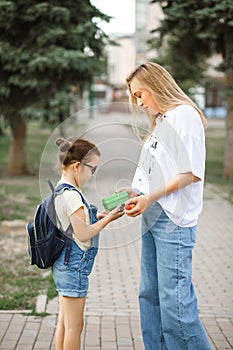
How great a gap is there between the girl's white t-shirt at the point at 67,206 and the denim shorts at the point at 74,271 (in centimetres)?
10

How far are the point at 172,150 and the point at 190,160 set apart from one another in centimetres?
11

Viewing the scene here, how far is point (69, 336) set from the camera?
3561mm

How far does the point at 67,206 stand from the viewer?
3.33m

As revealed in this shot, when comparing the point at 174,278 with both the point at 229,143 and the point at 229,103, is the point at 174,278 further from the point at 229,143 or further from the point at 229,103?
the point at 229,143

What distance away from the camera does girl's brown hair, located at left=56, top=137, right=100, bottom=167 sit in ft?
11.0

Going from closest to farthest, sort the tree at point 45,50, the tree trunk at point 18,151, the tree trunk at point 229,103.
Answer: the tree at point 45,50
the tree trunk at point 229,103
the tree trunk at point 18,151

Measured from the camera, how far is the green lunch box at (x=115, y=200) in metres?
3.26

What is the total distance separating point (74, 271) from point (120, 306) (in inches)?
82.2

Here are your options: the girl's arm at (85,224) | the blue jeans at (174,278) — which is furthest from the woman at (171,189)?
the girl's arm at (85,224)

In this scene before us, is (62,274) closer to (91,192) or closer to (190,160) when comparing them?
(91,192)

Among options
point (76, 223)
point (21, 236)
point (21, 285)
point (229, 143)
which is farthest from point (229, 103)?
point (76, 223)

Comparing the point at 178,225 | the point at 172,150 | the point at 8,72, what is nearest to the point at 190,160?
the point at 172,150

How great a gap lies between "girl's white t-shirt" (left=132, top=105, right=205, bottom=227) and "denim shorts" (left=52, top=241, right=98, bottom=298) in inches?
18.5

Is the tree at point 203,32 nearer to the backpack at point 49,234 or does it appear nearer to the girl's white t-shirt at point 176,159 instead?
the girl's white t-shirt at point 176,159
